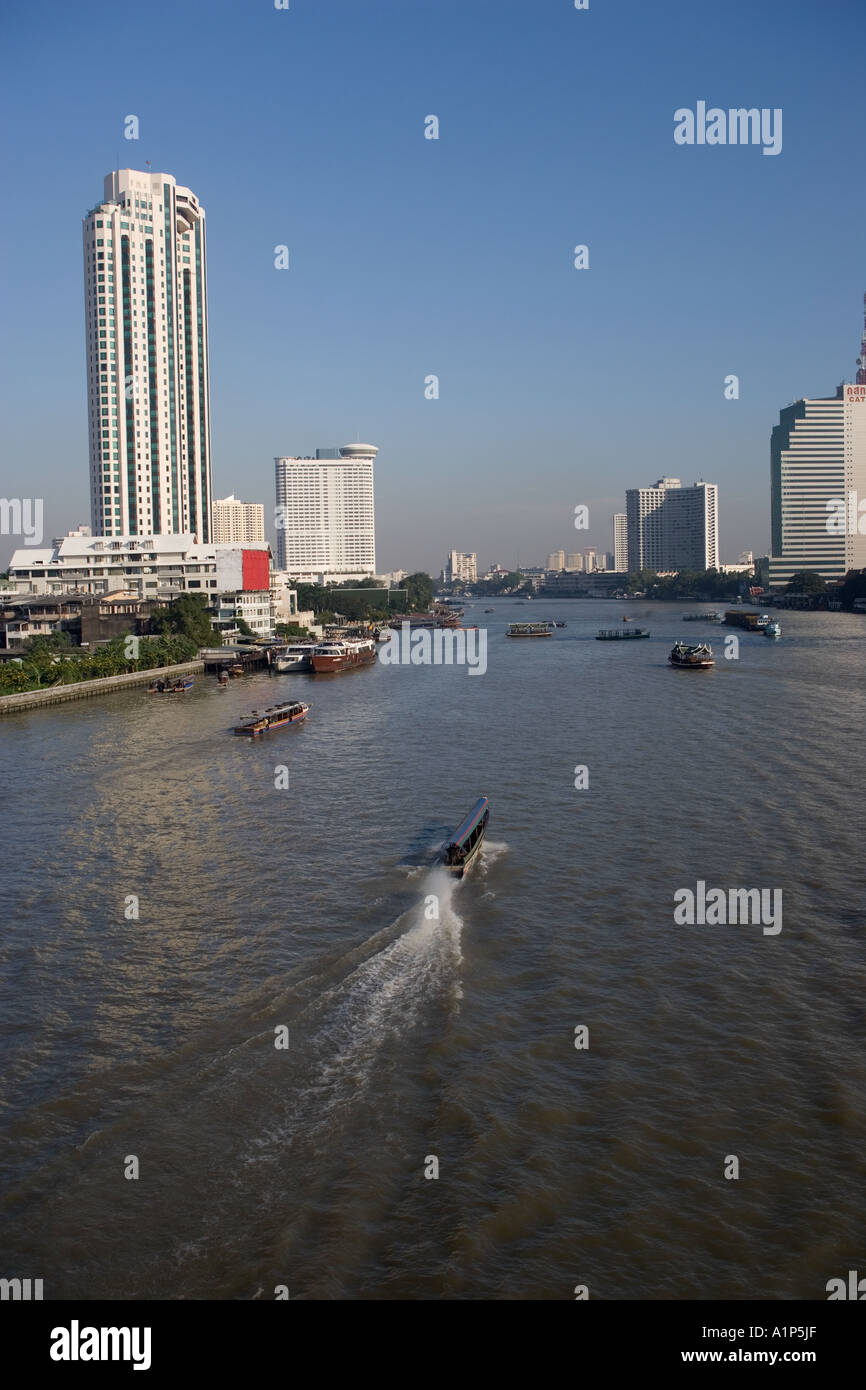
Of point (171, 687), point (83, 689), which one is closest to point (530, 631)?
point (171, 687)

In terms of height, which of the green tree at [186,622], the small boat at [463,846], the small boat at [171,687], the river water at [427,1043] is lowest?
the river water at [427,1043]

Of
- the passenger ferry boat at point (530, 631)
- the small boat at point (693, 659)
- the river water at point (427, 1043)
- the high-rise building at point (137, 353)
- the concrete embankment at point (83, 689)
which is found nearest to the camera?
the river water at point (427, 1043)

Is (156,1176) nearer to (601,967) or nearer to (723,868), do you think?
(601,967)

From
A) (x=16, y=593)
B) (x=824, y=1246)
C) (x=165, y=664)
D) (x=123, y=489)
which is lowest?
(x=824, y=1246)

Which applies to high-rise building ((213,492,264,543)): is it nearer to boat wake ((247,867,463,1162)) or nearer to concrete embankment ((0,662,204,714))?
concrete embankment ((0,662,204,714))

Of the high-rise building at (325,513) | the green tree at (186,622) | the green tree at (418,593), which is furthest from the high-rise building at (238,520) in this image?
the green tree at (186,622)

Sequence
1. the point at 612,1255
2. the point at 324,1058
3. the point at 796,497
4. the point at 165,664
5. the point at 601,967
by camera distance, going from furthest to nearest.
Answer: the point at 796,497 → the point at 165,664 → the point at 601,967 → the point at 324,1058 → the point at 612,1255

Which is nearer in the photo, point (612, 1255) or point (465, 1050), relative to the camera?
point (612, 1255)

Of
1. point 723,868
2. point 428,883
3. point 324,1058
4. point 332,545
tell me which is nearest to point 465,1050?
point 324,1058

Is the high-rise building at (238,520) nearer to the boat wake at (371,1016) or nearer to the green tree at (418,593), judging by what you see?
the green tree at (418,593)
